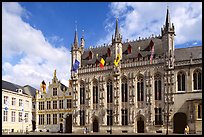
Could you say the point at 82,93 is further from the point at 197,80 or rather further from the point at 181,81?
the point at 197,80

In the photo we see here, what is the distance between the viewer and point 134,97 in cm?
5034

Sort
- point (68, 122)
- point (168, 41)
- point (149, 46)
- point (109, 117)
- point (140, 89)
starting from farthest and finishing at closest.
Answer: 1. point (68, 122)
2. point (149, 46)
3. point (109, 117)
4. point (140, 89)
5. point (168, 41)

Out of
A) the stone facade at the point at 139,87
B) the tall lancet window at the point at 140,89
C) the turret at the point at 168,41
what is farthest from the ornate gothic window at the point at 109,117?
the turret at the point at 168,41

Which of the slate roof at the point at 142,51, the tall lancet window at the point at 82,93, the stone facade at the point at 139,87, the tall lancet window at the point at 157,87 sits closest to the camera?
the stone facade at the point at 139,87

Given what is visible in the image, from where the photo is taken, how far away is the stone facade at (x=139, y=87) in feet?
152

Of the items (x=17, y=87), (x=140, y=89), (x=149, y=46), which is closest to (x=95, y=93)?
(x=140, y=89)

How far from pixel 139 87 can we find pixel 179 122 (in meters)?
8.55

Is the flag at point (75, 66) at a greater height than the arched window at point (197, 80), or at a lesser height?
greater

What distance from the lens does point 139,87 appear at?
50469 mm

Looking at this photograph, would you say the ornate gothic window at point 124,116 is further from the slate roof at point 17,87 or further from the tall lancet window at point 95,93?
the slate roof at point 17,87

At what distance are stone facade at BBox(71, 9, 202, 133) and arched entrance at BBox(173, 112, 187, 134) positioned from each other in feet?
0.49

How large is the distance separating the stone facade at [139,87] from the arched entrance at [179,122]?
0.15 m

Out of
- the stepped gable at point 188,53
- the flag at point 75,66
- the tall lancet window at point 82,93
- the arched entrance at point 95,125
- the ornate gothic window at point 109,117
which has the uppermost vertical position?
the stepped gable at point 188,53

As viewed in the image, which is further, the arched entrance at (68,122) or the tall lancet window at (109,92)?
the arched entrance at (68,122)
